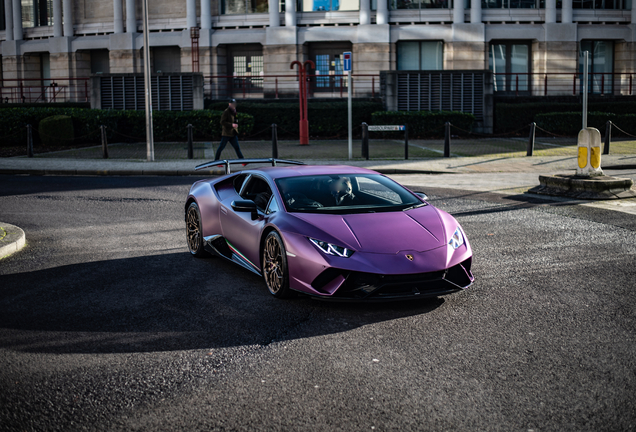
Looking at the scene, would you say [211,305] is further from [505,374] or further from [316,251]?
[505,374]

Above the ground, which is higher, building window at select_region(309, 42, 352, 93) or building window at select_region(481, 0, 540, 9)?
building window at select_region(481, 0, 540, 9)

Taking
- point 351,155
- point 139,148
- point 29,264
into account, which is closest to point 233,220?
point 29,264

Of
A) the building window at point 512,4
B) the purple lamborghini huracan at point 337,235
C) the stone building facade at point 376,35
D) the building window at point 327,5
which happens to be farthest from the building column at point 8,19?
the purple lamborghini huracan at point 337,235

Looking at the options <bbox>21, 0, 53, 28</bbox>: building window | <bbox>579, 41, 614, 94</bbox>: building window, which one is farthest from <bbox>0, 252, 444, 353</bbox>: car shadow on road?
<bbox>21, 0, 53, 28</bbox>: building window

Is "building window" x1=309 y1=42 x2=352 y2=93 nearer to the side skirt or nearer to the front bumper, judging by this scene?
the side skirt

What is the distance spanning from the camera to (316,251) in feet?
19.8

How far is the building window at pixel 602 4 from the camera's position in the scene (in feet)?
132

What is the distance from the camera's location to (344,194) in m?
7.17

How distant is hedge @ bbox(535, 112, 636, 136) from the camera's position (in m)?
29.3

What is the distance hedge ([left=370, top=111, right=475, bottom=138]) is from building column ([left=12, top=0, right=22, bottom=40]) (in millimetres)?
27309

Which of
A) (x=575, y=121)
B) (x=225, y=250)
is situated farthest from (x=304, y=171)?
(x=575, y=121)

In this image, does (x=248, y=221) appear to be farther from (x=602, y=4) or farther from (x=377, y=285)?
(x=602, y=4)

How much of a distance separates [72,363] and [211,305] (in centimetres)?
167

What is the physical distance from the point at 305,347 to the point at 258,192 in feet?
9.16
